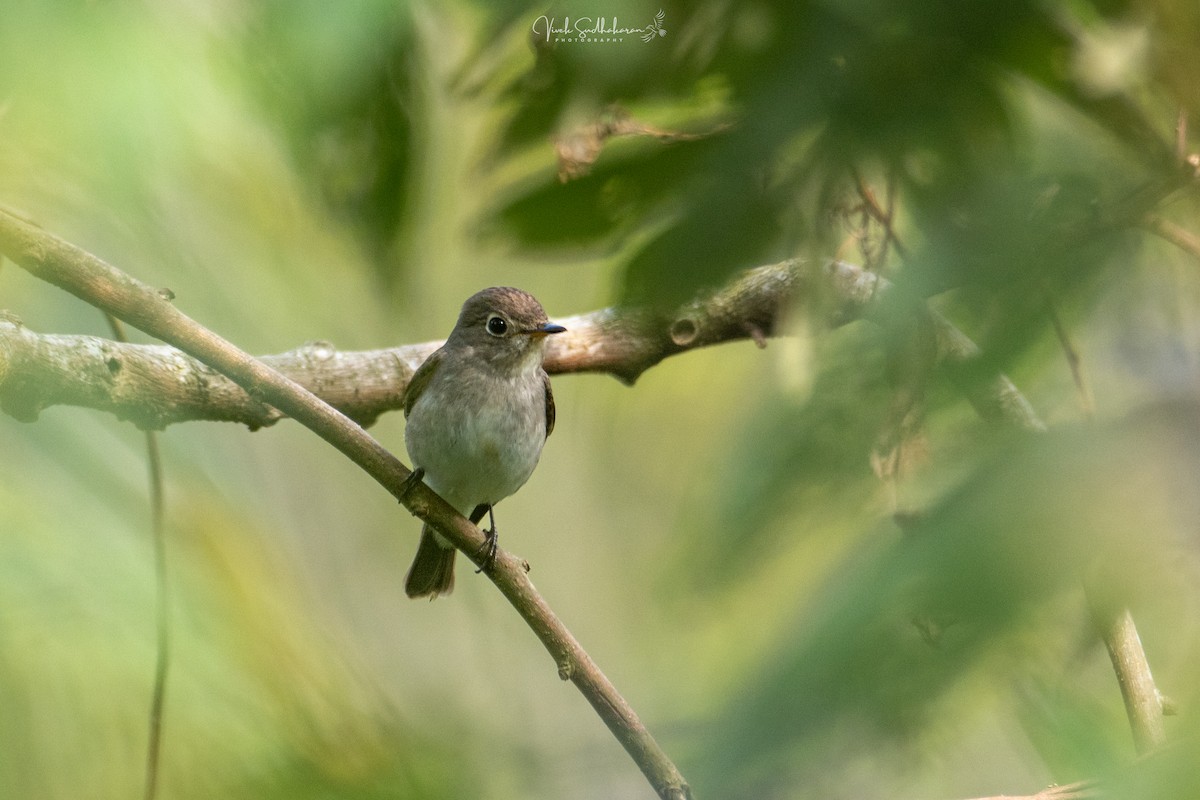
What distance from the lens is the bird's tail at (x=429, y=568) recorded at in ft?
13.4

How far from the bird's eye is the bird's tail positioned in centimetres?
89

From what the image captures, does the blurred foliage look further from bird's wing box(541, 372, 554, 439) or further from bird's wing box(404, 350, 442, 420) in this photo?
bird's wing box(541, 372, 554, 439)

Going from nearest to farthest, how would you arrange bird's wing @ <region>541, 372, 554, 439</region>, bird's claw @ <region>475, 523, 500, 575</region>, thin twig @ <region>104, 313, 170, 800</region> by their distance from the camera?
thin twig @ <region>104, 313, 170, 800</region> < bird's claw @ <region>475, 523, 500, 575</region> < bird's wing @ <region>541, 372, 554, 439</region>

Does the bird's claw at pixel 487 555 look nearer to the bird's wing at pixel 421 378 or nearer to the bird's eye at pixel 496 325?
the bird's wing at pixel 421 378

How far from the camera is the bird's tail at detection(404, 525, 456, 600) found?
409cm

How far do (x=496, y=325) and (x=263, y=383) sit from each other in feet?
4.98

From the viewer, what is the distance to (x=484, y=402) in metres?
3.51

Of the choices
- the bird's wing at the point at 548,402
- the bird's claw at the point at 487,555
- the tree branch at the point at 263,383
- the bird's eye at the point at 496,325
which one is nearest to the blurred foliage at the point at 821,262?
the tree branch at the point at 263,383

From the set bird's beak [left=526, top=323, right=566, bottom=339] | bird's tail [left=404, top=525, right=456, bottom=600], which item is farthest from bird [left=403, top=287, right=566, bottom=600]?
bird's tail [left=404, top=525, right=456, bottom=600]

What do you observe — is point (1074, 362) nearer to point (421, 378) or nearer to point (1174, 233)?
point (1174, 233)

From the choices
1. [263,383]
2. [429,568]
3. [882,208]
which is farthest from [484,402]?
[882,208]

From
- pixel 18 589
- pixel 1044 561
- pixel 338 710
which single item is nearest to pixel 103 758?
pixel 338 710

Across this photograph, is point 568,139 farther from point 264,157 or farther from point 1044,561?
point 264,157

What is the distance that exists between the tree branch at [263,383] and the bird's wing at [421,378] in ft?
3.30
